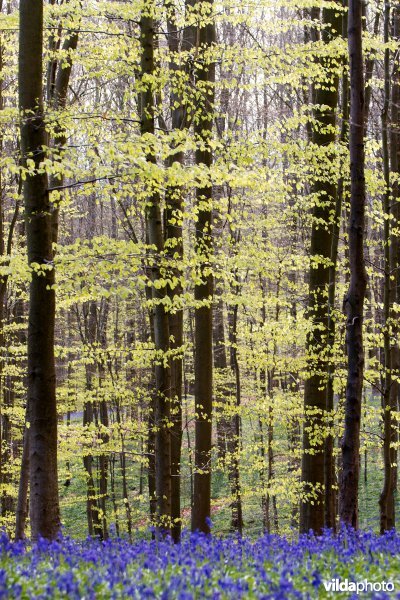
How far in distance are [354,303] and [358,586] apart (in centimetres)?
450

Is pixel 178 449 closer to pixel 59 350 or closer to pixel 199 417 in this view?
pixel 199 417

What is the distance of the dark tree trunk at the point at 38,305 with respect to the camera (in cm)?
764

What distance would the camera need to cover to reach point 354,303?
26.0ft

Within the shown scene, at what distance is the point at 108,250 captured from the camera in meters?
7.76

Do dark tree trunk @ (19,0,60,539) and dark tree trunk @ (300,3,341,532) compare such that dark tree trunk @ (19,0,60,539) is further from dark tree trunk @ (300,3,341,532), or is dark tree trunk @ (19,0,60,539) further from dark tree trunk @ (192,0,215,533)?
dark tree trunk @ (300,3,341,532)

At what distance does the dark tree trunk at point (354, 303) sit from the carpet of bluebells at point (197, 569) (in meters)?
2.17

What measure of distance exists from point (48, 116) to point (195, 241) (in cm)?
339

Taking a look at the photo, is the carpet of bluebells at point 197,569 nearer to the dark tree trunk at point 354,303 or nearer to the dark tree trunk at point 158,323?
the dark tree trunk at point 354,303

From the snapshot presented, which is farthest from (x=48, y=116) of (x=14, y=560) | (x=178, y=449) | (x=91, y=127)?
(x=178, y=449)

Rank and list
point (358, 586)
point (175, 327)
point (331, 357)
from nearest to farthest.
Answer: point (358, 586) → point (331, 357) → point (175, 327)

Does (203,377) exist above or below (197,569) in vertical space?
below

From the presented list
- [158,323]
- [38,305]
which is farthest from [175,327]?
[38,305]

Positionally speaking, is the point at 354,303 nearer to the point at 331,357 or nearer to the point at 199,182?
the point at 199,182

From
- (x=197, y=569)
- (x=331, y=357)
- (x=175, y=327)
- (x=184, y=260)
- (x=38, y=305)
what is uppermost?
(x=184, y=260)
